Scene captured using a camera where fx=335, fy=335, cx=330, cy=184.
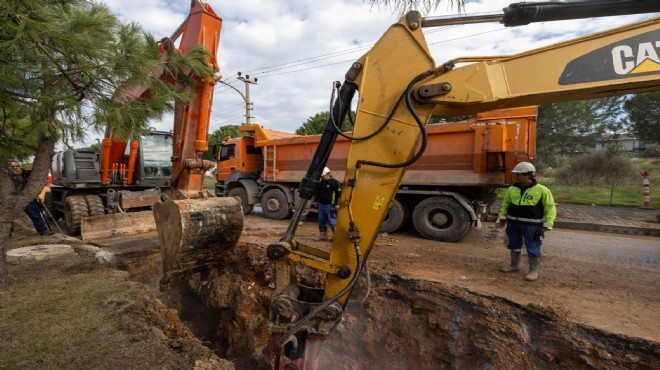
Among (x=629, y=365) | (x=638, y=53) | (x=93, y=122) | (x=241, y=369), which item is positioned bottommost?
(x=241, y=369)

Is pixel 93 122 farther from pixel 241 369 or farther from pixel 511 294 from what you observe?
pixel 511 294

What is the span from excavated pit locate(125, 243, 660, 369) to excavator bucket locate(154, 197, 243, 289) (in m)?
0.93

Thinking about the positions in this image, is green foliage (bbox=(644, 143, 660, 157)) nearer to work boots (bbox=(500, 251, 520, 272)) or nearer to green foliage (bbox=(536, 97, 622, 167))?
green foliage (bbox=(536, 97, 622, 167))

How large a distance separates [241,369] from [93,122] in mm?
3265

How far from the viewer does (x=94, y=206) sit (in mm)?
7160

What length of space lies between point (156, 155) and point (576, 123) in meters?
16.8

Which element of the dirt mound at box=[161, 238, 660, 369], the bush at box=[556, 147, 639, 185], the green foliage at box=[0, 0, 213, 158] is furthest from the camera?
the bush at box=[556, 147, 639, 185]

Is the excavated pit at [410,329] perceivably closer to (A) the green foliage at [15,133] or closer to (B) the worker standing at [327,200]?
(B) the worker standing at [327,200]

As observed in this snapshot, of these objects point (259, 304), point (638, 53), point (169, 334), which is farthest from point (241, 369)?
point (638, 53)

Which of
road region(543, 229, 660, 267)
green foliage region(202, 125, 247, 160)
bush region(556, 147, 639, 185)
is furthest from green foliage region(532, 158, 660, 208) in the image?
green foliage region(202, 125, 247, 160)

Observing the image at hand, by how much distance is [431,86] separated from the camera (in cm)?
223

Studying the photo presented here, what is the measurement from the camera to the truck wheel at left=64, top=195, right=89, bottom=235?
270 inches

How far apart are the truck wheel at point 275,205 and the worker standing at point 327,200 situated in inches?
100

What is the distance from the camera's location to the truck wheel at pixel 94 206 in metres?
7.12
